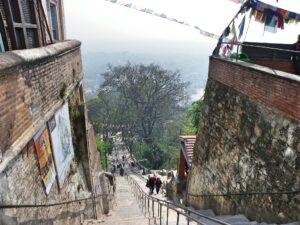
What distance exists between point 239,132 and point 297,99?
90.0 inches

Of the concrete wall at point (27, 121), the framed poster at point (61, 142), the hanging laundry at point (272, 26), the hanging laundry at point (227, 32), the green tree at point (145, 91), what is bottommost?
the green tree at point (145, 91)

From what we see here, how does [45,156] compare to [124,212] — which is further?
[124,212]

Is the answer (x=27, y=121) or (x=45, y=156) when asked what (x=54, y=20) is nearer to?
(x=45, y=156)

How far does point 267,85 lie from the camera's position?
226 inches

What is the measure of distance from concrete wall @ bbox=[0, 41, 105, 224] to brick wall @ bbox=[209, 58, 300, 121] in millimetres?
4084

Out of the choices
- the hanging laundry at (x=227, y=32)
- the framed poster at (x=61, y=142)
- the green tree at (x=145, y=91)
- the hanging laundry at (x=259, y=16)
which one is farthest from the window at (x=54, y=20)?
the green tree at (x=145, y=91)

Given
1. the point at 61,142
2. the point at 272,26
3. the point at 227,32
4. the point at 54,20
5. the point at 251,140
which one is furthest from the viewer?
the point at 54,20

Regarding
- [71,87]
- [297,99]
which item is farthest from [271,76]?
[71,87]

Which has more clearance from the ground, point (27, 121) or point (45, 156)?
point (27, 121)

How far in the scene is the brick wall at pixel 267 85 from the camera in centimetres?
501

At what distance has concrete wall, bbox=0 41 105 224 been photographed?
160 inches

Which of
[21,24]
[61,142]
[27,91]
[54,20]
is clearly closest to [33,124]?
[27,91]

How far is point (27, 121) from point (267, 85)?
4257 millimetres

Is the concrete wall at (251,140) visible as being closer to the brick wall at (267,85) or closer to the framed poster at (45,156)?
the brick wall at (267,85)
